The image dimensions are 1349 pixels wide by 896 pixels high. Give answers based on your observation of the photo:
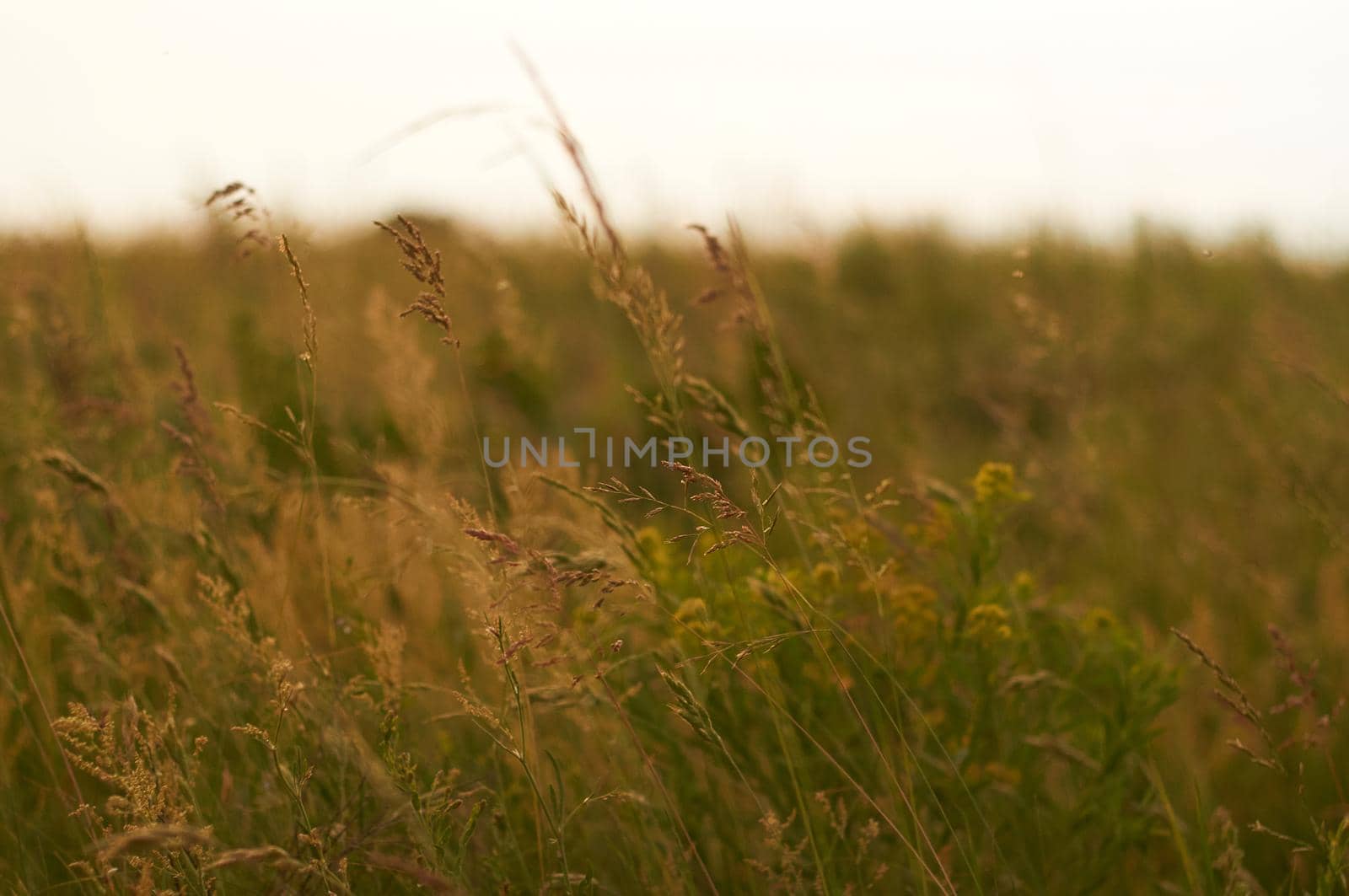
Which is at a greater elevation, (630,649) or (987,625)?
(987,625)

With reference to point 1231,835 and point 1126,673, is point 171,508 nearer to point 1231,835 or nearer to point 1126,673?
point 1126,673

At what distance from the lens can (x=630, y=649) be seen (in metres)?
2.09

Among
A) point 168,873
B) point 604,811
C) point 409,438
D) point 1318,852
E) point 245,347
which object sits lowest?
point 604,811

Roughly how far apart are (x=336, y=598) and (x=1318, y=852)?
1873 millimetres

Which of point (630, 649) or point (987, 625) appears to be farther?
point (630, 649)

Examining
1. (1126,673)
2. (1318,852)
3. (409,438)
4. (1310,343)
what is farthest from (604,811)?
(1310,343)

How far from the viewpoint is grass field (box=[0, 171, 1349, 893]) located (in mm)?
1292

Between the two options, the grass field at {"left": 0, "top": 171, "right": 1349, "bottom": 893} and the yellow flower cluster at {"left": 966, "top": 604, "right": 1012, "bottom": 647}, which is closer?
the grass field at {"left": 0, "top": 171, "right": 1349, "bottom": 893}

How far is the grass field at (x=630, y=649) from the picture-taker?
129cm

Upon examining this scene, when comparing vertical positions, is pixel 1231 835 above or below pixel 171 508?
below

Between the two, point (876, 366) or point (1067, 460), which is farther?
point (876, 366)

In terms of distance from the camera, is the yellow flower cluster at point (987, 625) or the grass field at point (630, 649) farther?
the yellow flower cluster at point (987, 625)

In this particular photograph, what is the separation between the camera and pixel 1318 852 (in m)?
1.25

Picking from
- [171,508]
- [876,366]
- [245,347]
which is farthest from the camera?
[876,366]
